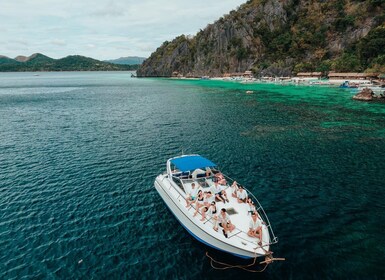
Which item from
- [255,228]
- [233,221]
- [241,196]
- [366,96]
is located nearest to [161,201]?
[241,196]

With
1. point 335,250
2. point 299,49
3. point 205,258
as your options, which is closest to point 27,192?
point 205,258

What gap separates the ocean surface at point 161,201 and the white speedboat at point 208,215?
107 cm

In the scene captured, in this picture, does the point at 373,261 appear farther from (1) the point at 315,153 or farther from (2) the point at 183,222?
(1) the point at 315,153

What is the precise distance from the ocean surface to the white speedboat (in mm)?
1067

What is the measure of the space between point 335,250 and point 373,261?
7.28 feet

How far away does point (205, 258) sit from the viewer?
18.3m

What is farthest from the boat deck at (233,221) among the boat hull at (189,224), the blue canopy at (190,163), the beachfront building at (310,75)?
the beachfront building at (310,75)

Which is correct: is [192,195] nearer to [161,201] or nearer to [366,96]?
[161,201]

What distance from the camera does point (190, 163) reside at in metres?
27.1

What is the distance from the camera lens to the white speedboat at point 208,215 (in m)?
17.4

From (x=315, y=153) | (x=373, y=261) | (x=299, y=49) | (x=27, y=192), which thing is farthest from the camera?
(x=299, y=49)

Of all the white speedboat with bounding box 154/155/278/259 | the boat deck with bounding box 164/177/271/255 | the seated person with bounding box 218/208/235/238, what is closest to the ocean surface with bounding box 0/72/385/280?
the white speedboat with bounding box 154/155/278/259

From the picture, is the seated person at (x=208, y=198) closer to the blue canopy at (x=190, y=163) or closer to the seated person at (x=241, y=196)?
the seated person at (x=241, y=196)

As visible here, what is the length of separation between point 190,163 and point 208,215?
7889 mm
